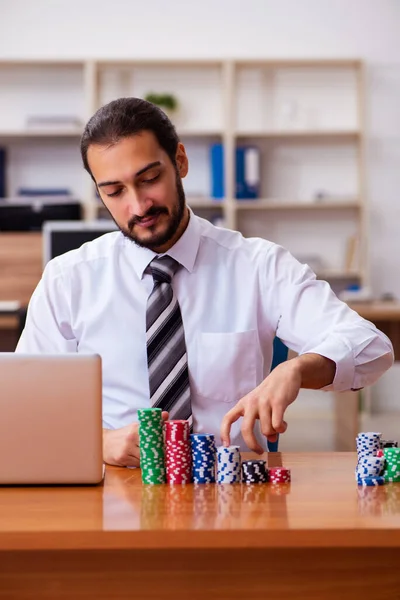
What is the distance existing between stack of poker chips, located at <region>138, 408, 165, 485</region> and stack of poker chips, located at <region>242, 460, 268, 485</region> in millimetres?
129

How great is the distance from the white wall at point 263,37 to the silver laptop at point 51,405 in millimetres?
5126

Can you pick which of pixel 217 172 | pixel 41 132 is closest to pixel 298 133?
pixel 217 172

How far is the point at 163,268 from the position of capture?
192cm

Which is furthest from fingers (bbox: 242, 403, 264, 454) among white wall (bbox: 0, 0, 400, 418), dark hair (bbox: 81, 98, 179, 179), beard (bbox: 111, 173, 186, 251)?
white wall (bbox: 0, 0, 400, 418)

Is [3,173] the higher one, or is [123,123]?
[123,123]

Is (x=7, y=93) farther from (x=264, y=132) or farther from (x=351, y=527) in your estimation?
(x=351, y=527)

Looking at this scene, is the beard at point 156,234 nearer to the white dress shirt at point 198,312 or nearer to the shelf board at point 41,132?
the white dress shirt at point 198,312

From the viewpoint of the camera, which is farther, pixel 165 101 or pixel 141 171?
pixel 165 101

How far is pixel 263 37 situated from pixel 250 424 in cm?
523

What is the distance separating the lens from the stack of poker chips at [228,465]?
1374mm

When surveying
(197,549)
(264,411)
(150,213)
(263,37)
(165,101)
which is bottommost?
(197,549)

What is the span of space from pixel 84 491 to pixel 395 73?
18.0 feet

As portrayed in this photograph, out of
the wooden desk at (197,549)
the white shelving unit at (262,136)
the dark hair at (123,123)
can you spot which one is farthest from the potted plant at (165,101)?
the wooden desk at (197,549)

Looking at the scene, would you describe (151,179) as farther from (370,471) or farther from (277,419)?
(370,471)
